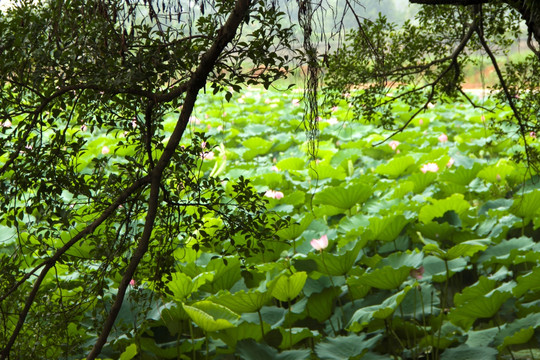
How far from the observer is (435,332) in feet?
7.91

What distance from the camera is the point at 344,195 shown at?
3467mm

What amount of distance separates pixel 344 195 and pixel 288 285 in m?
1.33

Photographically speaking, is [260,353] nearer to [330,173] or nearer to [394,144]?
[330,173]

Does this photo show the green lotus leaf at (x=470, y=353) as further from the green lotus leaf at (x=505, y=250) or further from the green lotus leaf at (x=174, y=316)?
the green lotus leaf at (x=174, y=316)

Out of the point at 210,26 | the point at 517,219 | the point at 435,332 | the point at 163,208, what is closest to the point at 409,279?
the point at 435,332

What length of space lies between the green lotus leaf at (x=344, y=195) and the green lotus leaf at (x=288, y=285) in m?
1.19

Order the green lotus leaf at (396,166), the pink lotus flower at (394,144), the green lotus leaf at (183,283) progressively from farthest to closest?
the pink lotus flower at (394,144)
the green lotus leaf at (396,166)
the green lotus leaf at (183,283)

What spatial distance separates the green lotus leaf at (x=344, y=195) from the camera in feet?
11.2

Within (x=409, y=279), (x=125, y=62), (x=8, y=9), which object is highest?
(x=8, y=9)

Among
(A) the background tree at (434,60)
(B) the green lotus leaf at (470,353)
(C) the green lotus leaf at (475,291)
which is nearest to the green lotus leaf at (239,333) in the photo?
(B) the green lotus leaf at (470,353)

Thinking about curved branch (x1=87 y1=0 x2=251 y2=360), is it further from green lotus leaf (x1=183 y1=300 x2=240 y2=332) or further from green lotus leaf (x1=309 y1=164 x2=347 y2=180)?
green lotus leaf (x1=309 y1=164 x2=347 y2=180)

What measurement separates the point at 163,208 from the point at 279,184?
2701 mm

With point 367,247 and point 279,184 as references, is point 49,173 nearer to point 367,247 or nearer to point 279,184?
point 367,247

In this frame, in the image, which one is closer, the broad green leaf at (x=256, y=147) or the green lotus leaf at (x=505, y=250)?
the green lotus leaf at (x=505, y=250)
